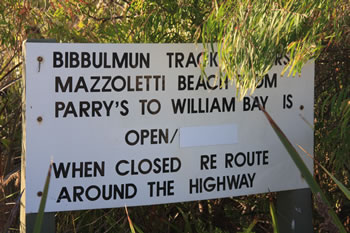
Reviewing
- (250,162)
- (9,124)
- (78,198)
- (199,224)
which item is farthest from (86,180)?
(9,124)

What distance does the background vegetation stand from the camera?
224 cm

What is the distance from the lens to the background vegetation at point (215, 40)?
2.24 metres

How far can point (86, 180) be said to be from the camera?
2.35 m

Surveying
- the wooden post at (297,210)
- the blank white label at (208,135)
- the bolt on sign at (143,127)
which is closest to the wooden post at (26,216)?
the bolt on sign at (143,127)

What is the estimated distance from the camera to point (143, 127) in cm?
243

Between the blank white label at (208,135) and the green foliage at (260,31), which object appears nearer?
the green foliage at (260,31)

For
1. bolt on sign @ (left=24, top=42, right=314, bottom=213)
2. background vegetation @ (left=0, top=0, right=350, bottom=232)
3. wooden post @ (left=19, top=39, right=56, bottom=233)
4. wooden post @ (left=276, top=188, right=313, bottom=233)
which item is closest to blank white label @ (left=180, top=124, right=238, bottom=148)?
bolt on sign @ (left=24, top=42, right=314, bottom=213)

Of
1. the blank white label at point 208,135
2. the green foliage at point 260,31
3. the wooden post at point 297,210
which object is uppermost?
the green foliage at point 260,31

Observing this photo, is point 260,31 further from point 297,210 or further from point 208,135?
point 297,210

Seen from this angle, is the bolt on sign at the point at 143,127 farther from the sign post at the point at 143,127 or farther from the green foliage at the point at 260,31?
the green foliage at the point at 260,31

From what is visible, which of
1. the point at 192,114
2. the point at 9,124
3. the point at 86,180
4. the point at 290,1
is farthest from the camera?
the point at 9,124

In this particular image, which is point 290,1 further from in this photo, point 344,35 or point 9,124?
point 9,124

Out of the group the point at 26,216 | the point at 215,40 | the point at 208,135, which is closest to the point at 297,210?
the point at 208,135

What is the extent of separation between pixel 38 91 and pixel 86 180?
0.41 metres
